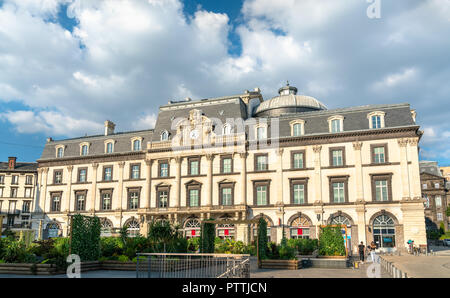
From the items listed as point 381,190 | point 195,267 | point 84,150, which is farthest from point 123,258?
point 84,150

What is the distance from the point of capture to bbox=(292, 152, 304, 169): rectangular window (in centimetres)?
4574

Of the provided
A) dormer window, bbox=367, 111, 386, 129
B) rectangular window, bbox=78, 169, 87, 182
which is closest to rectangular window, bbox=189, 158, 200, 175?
rectangular window, bbox=78, 169, 87, 182

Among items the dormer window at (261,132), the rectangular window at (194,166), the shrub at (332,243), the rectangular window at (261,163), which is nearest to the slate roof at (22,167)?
the rectangular window at (194,166)

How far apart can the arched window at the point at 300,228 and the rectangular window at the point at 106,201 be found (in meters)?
23.9

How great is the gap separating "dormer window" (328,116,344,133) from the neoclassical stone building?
0.37 feet

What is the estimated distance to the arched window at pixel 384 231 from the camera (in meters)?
41.2

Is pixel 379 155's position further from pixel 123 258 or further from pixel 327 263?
pixel 123 258

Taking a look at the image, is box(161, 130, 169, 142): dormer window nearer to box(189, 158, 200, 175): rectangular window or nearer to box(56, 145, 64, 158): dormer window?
box(189, 158, 200, 175): rectangular window

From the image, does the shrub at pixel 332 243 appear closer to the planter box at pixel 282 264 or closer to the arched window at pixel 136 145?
the planter box at pixel 282 264

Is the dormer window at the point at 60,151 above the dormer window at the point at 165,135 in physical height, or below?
below

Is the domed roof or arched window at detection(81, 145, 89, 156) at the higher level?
the domed roof

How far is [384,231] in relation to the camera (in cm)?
4156

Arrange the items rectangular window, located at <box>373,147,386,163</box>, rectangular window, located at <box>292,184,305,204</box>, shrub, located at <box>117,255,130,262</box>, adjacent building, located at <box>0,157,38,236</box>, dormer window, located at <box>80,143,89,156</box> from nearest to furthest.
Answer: shrub, located at <box>117,255,130,262</box> < rectangular window, located at <box>373,147,386,163</box> < rectangular window, located at <box>292,184,305,204</box> < dormer window, located at <box>80,143,89,156</box> < adjacent building, located at <box>0,157,38,236</box>
